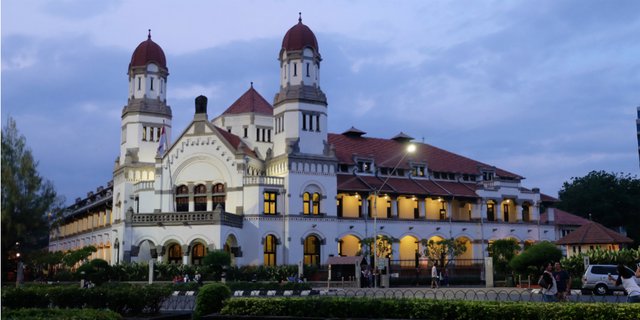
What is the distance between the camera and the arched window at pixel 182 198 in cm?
6406

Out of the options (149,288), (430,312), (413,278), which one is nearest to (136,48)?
(413,278)

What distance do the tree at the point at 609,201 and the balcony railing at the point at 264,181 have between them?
182 feet

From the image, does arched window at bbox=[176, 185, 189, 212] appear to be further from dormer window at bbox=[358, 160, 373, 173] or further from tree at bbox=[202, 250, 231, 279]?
dormer window at bbox=[358, 160, 373, 173]

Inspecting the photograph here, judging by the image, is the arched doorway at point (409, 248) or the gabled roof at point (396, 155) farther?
the gabled roof at point (396, 155)

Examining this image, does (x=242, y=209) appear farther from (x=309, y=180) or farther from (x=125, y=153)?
(x=125, y=153)

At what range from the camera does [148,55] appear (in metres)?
68.9

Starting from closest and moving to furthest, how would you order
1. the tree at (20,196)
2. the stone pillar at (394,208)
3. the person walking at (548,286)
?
the person walking at (548,286)
the tree at (20,196)
the stone pillar at (394,208)

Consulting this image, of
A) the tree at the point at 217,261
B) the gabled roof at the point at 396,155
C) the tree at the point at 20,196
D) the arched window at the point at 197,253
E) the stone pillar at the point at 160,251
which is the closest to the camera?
the tree at the point at 20,196

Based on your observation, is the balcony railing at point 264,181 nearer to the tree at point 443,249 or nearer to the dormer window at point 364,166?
the dormer window at point 364,166

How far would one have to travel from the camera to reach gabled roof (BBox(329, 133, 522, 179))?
70.8 m

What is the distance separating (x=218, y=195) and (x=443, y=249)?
21.2m

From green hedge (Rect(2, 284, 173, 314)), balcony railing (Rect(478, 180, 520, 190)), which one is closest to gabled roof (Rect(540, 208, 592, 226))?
balcony railing (Rect(478, 180, 520, 190))

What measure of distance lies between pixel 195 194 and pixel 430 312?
43.9 meters

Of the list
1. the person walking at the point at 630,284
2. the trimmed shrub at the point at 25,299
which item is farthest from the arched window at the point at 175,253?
the person walking at the point at 630,284
